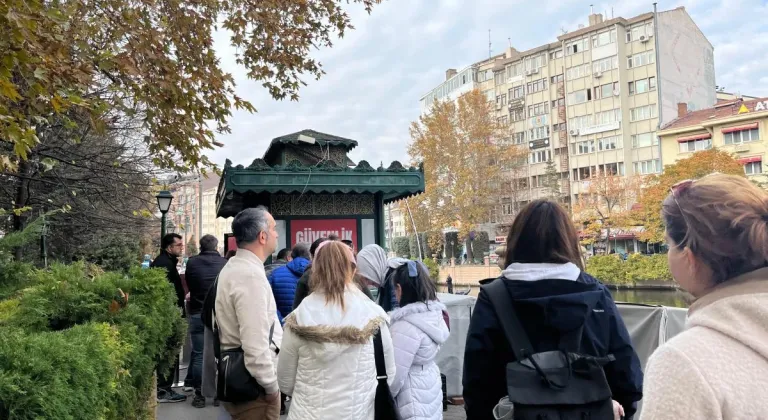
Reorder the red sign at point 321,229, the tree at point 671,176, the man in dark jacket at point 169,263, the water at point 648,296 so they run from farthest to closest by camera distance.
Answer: the tree at point 671,176
the water at point 648,296
the red sign at point 321,229
the man in dark jacket at point 169,263

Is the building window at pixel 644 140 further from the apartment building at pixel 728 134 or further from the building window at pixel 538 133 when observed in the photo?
the building window at pixel 538 133

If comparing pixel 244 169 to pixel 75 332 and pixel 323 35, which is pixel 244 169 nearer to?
pixel 323 35

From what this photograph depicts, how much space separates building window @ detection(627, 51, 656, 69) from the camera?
51.3 metres

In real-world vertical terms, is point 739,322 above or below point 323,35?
below

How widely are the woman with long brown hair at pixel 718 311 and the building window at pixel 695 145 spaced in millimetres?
50766

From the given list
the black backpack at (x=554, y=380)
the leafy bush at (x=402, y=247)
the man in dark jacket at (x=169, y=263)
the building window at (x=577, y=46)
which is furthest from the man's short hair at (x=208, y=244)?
the leafy bush at (x=402, y=247)

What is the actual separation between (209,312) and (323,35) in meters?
6.20

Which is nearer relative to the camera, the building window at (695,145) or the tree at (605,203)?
the tree at (605,203)

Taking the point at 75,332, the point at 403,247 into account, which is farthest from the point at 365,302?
the point at 403,247

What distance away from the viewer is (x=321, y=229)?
855cm

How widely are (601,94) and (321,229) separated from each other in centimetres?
5203

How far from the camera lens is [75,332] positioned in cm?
287

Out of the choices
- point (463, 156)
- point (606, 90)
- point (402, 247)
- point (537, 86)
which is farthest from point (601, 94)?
point (402, 247)

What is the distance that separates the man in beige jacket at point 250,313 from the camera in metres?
3.27
